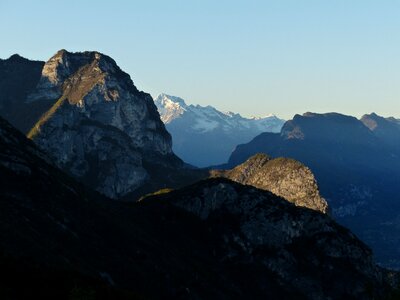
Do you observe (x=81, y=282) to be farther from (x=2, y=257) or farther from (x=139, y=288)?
(x=139, y=288)

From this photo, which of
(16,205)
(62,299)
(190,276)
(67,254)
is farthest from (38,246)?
(190,276)

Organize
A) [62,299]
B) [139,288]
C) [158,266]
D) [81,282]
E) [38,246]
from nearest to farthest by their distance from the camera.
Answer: [62,299], [81,282], [38,246], [139,288], [158,266]

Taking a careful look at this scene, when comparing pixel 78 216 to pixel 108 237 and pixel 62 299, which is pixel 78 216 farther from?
pixel 62 299

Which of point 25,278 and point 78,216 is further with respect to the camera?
Answer: point 78,216

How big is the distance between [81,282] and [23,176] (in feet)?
286

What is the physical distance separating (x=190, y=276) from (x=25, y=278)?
8836 centimetres

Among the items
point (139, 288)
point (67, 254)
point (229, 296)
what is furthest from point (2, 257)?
point (229, 296)

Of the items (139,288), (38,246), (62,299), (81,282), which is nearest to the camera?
(62,299)

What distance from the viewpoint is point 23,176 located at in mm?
198875

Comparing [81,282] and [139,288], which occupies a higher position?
[81,282]

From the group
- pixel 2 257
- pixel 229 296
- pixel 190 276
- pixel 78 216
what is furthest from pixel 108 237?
pixel 2 257

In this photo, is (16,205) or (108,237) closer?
(16,205)

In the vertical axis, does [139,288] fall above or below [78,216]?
below

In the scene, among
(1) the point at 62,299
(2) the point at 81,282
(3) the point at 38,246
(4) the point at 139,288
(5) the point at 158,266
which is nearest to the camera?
(1) the point at 62,299
